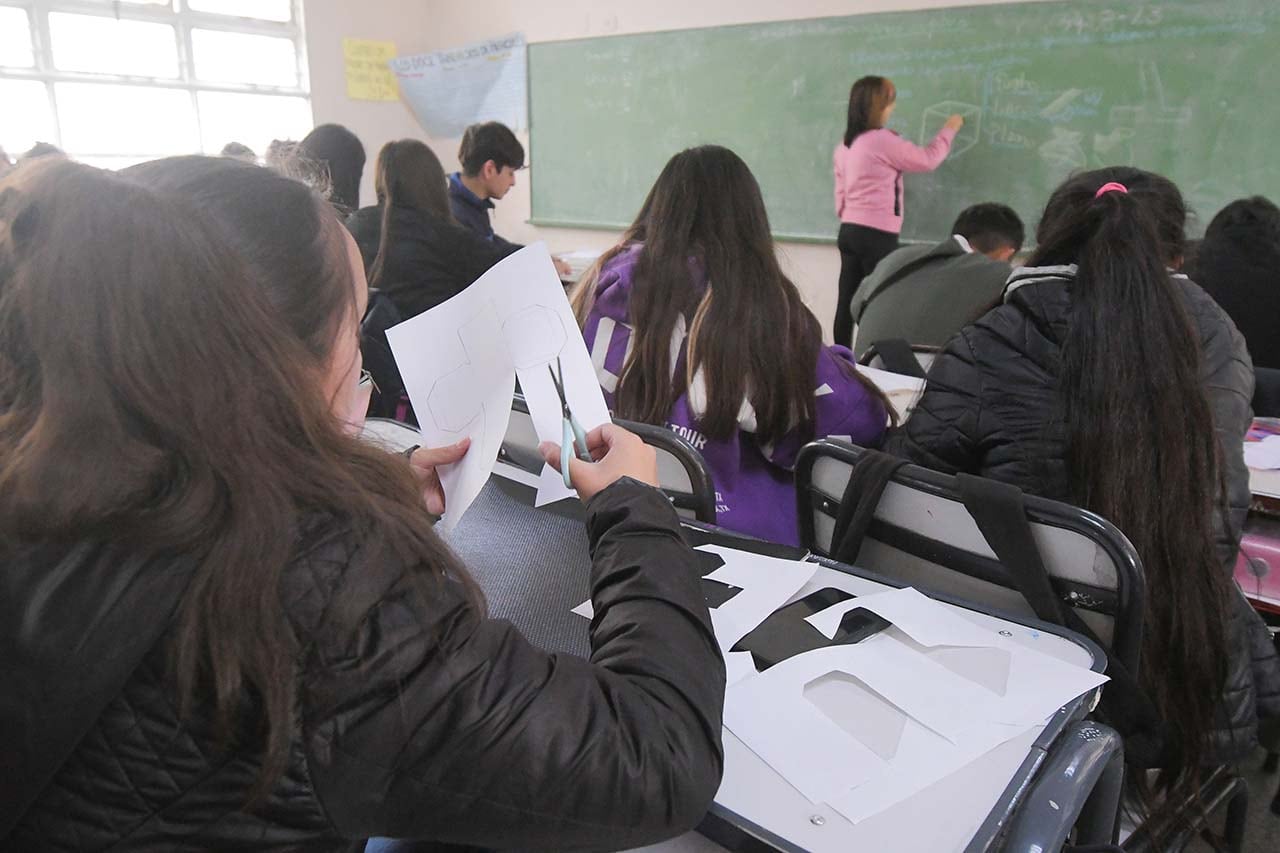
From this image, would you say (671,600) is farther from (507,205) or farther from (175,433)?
(507,205)

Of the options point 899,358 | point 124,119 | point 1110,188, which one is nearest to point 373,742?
point 1110,188

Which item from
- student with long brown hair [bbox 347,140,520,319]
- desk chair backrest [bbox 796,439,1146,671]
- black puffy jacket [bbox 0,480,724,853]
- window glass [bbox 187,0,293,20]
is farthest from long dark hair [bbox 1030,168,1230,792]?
window glass [bbox 187,0,293,20]

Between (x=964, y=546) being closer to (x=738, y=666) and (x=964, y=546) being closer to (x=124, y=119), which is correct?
(x=738, y=666)

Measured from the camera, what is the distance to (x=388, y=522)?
54 centimetres

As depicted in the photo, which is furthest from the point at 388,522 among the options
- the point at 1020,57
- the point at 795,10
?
the point at 795,10

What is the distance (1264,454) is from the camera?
67.9 inches

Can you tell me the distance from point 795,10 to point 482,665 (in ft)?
13.8

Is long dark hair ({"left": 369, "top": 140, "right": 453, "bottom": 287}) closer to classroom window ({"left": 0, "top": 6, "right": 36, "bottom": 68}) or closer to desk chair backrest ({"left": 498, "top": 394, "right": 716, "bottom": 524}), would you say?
desk chair backrest ({"left": 498, "top": 394, "right": 716, "bottom": 524})

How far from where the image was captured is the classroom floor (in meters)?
1.55

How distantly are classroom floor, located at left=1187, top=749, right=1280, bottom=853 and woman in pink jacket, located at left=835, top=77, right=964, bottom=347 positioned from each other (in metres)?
2.68

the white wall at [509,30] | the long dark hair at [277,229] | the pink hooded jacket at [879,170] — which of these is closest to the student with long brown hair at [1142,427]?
the long dark hair at [277,229]

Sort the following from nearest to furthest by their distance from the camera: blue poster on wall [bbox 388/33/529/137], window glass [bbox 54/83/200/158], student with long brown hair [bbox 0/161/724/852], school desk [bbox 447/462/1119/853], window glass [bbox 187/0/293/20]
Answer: student with long brown hair [bbox 0/161/724/852], school desk [bbox 447/462/1119/853], window glass [bbox 54/83/200/158], window glass [bbox 187/0/293/20], blue poster on wall [bbox 388/33/529/137]

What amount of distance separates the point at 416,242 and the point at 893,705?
215 cm

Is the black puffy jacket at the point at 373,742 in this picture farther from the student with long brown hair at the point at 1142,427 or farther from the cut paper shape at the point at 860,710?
the student with long brown hair at the point at 1142,427
